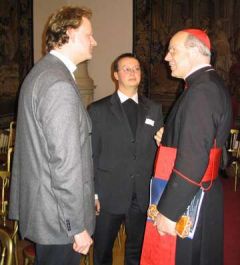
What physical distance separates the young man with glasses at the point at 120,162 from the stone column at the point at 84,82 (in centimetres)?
597

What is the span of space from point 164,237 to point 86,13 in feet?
4.53

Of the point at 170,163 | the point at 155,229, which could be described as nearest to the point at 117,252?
the point at 155,229

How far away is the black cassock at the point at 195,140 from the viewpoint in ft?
6.39

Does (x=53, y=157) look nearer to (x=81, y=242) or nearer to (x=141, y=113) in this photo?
(x=81, y=242)

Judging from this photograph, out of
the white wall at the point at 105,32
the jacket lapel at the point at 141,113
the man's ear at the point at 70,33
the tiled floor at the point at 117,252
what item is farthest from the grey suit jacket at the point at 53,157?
the white wall at the point at 105,32

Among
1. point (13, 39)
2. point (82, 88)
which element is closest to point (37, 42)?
point (13, 39)

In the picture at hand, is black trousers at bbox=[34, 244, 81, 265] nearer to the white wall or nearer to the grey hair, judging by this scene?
the grey hair

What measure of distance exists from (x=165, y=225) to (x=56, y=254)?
63 cm

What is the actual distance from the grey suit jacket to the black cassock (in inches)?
19.3

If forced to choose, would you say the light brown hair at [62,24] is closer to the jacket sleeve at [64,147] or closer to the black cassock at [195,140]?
the jacket sleeve at [64,147]

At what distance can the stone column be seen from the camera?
8.91 meters

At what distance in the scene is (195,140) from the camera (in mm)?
1942

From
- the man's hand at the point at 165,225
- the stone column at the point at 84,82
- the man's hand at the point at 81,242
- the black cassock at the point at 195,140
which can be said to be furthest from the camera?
the stone column at the point at 84,82

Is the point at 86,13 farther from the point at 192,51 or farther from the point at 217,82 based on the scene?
the point at 217,82
